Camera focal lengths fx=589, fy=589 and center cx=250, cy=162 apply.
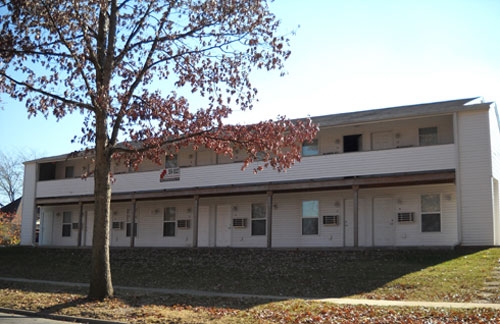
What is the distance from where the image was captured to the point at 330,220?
2608 centimetres

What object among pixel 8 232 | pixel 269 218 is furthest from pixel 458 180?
pixel 8 232

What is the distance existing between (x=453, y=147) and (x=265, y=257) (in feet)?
27.3

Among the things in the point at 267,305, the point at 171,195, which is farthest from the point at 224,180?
the point at 267,305

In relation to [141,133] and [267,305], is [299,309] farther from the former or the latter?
[141,133]

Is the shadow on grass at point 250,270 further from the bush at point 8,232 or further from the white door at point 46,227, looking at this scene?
the bush at point 8,232

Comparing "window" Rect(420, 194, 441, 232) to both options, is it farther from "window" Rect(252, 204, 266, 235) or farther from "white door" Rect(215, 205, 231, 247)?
"white door" Rect(215, 205, 231, 247)

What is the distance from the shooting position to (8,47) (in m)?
14.8

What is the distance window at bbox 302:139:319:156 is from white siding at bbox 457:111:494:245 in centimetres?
684

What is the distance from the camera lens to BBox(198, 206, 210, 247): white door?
1185 inches

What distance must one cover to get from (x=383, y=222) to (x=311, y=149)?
476cm

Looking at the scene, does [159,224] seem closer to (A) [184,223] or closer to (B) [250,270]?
(A) [184,223]

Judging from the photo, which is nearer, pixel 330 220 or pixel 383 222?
pixel 383 222

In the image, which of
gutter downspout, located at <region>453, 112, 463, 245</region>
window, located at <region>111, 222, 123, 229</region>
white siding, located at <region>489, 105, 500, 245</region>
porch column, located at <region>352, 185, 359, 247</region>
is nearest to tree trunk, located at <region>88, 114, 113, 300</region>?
porch column, located at <region>352, 185, 359, 247</region>

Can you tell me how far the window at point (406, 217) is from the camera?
2398 centimetres
